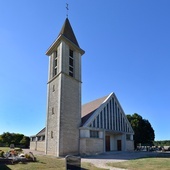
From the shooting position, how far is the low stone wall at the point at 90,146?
21.7 meters

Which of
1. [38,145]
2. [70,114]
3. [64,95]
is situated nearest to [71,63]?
[64,95]

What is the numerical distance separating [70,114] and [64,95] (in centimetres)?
249

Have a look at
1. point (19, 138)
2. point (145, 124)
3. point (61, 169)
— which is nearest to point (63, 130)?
point (61, 169)

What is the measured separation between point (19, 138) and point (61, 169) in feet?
127

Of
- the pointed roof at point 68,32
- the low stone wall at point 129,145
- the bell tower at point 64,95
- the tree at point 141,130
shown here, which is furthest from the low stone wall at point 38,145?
the tree at point 141,130

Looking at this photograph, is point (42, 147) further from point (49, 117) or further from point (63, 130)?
point (63, 130)

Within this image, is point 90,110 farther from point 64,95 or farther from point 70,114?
point 64,95

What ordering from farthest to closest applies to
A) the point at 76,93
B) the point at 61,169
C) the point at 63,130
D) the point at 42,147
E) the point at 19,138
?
the point at 19,138 → the point at 42,147 → the point at 76,93 → the point at 63,130 → the point at 61,169

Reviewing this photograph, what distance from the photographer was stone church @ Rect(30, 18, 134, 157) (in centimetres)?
2148

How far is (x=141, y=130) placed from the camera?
38.8 meters

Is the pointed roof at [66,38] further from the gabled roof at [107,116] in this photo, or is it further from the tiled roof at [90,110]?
the gabled roof at [107,116]

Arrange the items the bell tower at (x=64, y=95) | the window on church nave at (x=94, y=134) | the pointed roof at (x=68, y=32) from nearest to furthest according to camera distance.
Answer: the bell tower at (x=64, y=95) → the window on church nave at (x=94, y=134) → the pointed roof at (x=68, y=32)

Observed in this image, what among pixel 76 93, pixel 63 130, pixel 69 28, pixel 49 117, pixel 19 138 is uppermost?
pixel 69 28

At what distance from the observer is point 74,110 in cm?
2333
